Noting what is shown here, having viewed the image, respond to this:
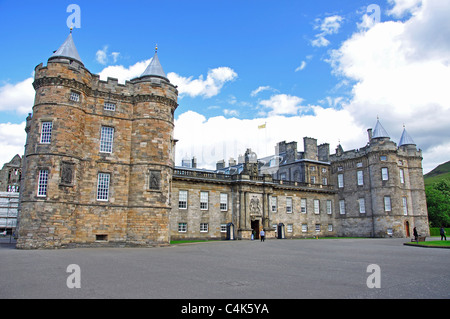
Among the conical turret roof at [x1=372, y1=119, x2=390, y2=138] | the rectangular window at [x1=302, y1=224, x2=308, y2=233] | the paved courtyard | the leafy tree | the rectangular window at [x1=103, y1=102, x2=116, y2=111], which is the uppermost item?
the conical turret roof at [x1=372, y1=119, x2=390, y2=138]

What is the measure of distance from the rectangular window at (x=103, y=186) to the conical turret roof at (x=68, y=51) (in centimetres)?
962

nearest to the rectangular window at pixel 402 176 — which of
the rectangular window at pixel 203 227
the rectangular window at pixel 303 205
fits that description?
the rectangular window at pixel 303 205

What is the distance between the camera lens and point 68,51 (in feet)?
86.5

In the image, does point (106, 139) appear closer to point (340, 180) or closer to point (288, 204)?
point (288, 204)

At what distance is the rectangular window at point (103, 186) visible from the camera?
26.3m

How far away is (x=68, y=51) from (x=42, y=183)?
10.9m

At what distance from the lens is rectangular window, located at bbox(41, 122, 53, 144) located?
24195 millimetres

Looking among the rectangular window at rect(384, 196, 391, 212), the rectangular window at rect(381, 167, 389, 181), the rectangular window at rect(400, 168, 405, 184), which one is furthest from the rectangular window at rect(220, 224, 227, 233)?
the rectangular window at rect(400, 168, 405, 184)

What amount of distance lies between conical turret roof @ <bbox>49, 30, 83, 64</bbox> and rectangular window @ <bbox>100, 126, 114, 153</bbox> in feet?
19.3

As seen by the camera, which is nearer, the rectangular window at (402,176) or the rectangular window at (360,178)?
the rectangular window at (402,176)

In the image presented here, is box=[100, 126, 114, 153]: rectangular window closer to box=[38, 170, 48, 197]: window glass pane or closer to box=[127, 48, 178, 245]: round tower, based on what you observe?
box=[127, 48, 178, 245]: round tower

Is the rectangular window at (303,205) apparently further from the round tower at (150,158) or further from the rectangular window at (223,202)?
the round tower at (150,158)

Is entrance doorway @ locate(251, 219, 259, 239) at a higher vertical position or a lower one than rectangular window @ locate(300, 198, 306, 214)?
lower
